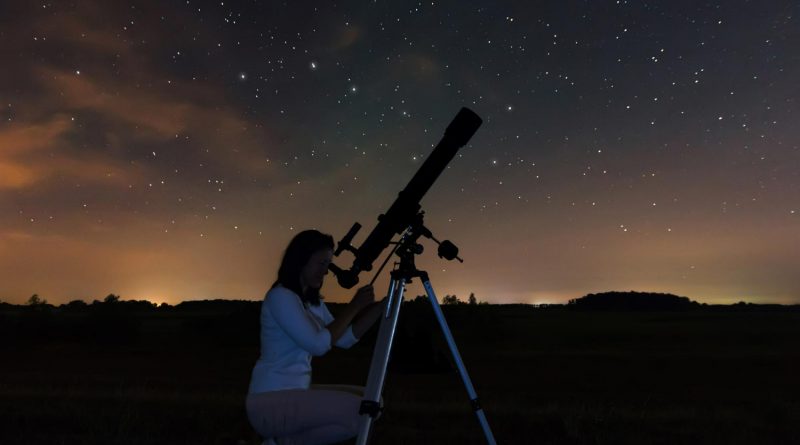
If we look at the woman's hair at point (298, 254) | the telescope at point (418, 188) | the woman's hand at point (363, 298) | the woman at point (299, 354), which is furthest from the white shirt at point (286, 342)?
the telescope at point (418, 188)

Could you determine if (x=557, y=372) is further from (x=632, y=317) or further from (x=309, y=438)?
(x=632, y=317)

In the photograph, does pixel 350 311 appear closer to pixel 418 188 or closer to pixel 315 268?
pixel 315 268

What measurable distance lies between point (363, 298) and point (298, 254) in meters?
0.44

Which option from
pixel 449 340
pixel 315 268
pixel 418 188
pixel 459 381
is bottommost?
pixel 459 381

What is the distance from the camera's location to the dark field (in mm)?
5293

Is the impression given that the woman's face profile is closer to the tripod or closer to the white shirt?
the white shirt

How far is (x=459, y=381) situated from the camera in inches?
604

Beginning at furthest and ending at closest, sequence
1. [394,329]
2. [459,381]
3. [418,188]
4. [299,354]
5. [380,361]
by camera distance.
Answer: [459,381] < [418,188] < [299,354] < [394,329] < [380,361]

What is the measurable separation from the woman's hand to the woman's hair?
32cm

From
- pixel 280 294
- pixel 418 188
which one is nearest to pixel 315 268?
pixel 280 294

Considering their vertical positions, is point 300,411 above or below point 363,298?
below

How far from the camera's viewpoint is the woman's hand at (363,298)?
9.74 ft

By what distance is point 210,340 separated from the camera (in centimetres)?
3431

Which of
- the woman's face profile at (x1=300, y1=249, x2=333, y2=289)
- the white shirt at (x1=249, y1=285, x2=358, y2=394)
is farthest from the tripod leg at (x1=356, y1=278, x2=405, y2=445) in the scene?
the woman's face profile at (x1=300, y1=249, x2=333, y2=289)
